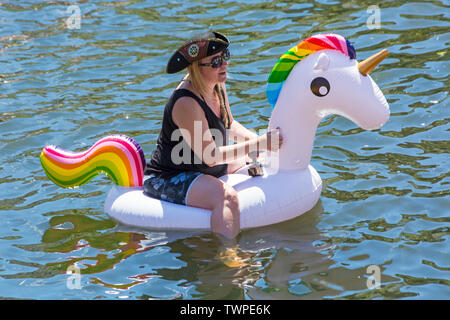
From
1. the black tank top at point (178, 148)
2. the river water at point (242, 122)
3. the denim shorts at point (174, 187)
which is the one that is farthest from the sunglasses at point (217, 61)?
the river water at point (242, 122)

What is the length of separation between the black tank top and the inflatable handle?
17 centimetres

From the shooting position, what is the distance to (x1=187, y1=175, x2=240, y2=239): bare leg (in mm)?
5180

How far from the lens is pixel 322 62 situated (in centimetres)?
516

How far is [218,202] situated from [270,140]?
24.6 inches

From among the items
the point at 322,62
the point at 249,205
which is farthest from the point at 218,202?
the point at 322,62

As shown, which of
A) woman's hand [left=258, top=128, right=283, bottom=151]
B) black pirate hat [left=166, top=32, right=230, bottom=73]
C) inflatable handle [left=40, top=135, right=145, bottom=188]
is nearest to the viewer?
black pirate hat [left=166, top=32, right=230, bottom=73]

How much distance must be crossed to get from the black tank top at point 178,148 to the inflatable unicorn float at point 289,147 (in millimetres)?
158

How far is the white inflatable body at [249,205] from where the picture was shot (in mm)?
5277

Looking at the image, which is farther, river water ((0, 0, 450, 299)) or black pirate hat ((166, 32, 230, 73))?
black pirate hat ((166, 32, 230, 73))

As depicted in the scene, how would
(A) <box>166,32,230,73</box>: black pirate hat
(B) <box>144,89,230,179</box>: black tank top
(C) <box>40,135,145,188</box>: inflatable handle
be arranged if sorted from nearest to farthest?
(A) <box>166,32,230,73</box>: black pirate hat → (B) <box>144,89,230,179</box>: black tank top → (C) <box>40,135,145,188</box>: inflatable handle

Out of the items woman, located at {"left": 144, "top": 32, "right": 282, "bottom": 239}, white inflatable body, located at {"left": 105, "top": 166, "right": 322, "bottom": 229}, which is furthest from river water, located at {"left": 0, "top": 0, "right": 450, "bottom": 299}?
woman, located at {"left": 144, "top": 32, "right": 282, "bottom": 239}

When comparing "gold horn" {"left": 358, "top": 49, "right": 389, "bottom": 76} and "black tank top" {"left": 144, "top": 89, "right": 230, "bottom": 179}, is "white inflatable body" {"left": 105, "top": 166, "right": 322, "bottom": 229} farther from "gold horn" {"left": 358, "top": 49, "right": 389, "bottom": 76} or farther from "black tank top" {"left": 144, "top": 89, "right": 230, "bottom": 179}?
"gold horn" {"left": 358, "top": 49, "right": 389, "bottom": 76}

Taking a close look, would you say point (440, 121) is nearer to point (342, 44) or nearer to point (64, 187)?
point (342, 44)

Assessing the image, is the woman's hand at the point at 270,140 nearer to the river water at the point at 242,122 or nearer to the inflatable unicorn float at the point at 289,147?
the inflatable unicorn float at the point at 289,147
